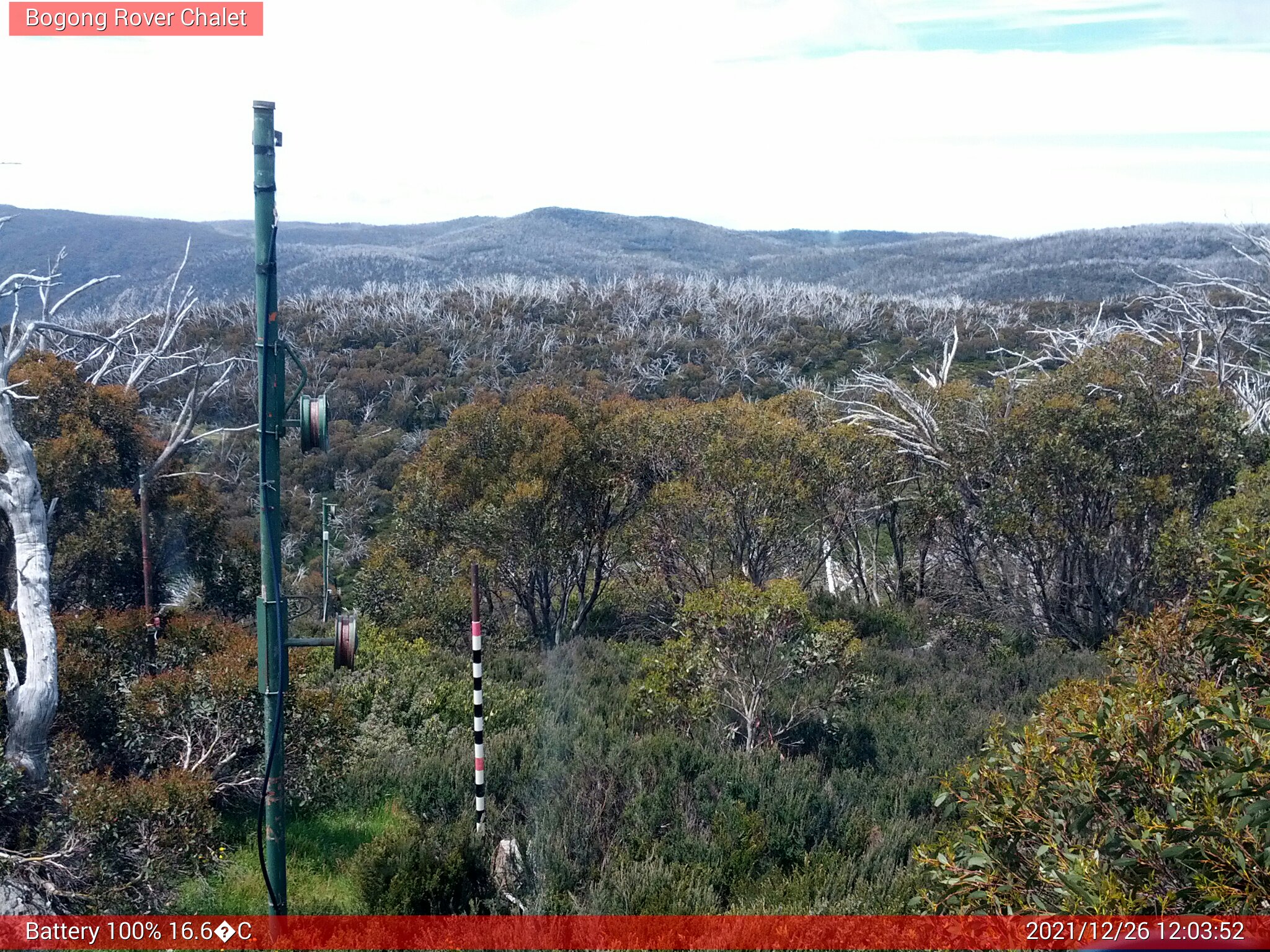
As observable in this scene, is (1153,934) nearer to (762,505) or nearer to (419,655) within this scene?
(419,655)

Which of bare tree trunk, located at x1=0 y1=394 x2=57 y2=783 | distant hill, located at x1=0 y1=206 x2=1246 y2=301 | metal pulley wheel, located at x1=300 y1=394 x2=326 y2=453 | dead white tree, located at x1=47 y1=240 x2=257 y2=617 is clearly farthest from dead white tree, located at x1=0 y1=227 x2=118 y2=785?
distant hill, located at x1=0 y1=206 x2=1246 y2=301

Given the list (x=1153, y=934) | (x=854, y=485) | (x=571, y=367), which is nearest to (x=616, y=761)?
(x=1153, y=934)

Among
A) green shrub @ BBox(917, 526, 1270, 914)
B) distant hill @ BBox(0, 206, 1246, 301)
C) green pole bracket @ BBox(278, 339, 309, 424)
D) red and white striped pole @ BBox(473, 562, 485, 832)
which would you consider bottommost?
red and white striped pole @ BBox(473, 562, 485, 832)

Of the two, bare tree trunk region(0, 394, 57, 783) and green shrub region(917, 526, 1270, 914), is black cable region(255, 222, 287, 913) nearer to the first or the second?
bare tree trunk region(0, 394, 57, 783)

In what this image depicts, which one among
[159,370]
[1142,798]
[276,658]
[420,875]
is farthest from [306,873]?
[159,370]
